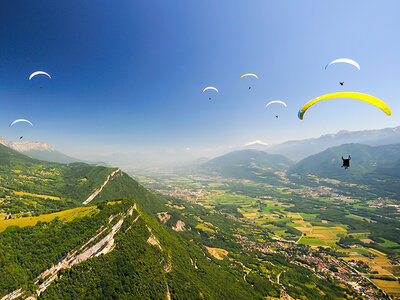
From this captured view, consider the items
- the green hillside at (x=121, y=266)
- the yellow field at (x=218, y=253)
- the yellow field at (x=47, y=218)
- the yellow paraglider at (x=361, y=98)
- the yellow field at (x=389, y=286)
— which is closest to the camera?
the yellow paraglider at (x=361, y=98)

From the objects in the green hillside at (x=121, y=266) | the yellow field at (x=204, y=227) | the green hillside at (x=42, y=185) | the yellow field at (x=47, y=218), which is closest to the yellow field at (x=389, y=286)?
the green hillside at (x=121, y=266)

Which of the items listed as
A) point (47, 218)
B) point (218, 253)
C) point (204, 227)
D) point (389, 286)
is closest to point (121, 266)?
point (47, 218)

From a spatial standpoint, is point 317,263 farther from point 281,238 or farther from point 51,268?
point 51,268

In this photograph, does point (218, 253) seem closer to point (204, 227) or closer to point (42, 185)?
point (204, 227)

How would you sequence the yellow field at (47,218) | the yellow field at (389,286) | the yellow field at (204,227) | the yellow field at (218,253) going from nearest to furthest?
1. the yellow field at (47,218)
2. the yellow field at (389,286)
3. the yellow field at (218,253)
4. the yellow field at (204,227)

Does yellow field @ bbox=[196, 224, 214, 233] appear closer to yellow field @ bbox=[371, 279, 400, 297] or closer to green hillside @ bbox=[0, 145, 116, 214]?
green hillside @ bbox=[0, 145, 116, 214]

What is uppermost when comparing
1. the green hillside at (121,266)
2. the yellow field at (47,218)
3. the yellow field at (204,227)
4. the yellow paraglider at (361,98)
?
the yellow paraglider at (361,98)

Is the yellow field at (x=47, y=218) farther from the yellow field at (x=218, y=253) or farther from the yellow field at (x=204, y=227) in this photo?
the yellow field at (x=204, y=227)

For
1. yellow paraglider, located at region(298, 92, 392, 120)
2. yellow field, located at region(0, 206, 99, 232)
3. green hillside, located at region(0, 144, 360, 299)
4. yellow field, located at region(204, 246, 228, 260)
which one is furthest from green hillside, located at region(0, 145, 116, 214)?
yellow paraglider, located at region(298, 92, 392, 120)
